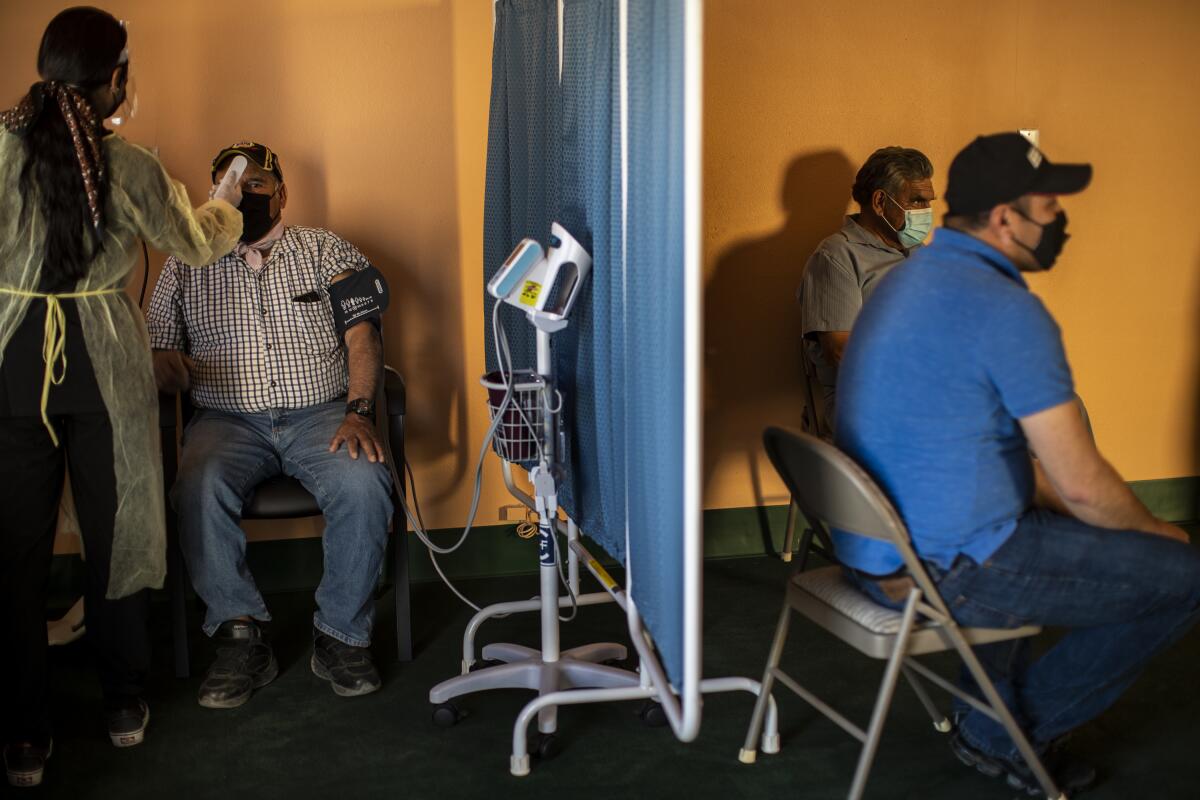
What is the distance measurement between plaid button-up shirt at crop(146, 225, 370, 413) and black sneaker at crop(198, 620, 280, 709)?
1.89ft

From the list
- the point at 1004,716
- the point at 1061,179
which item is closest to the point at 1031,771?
the point at 1004,716

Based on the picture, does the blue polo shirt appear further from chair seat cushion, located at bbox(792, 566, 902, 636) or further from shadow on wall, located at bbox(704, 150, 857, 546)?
shadow on wall, located at bbox(704, 150, 857, 546)

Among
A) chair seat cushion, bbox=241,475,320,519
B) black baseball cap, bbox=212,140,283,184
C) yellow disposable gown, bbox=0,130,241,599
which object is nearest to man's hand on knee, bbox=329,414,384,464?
chair seat cushion, bbox=241,475,320,519

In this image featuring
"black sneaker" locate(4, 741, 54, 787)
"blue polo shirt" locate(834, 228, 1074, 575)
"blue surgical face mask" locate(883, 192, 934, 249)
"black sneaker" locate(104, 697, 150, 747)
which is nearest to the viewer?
"blue polo shirt" locate(834, 228, 1074, 575)

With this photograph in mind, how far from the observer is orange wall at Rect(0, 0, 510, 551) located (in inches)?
126

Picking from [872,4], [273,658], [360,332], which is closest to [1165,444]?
[872,4]

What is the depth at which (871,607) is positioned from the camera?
2.06m

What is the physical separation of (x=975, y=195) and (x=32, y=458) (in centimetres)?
189

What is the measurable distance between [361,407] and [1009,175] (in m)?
1.69

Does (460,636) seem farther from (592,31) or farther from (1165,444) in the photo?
(1165,444)

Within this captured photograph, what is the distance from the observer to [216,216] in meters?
2.56

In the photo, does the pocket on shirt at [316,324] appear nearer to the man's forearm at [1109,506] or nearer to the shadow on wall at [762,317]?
the shadow on wall at [762,317]

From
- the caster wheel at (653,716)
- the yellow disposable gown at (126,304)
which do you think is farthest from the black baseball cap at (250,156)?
the caster wheel at (653,716)

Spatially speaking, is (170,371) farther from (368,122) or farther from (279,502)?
(368,122)
